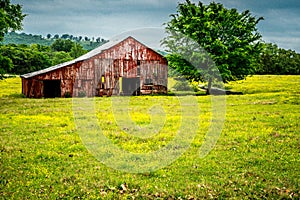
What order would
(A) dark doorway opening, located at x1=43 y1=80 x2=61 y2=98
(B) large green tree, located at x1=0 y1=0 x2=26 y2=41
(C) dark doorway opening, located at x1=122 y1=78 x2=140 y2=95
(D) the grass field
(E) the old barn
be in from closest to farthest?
1. (D) the grass field
2. (B) large green tree, located at x1=0 y1=0 x2=26 y2=41
3. (E) the old barn
4. (A) dark doorway opening, located at x1=43 y1=80 x2=61 y2=98
5. (C) dark doorway opening, located at x1=122 y1=78 x2=140 y2=95

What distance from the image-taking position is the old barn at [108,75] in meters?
41.3

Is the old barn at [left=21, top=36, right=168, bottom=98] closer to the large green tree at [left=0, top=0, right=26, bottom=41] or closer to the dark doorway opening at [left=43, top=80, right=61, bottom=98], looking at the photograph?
the dark doorway opening at [left=43, top=80, right=61, bottom=98]

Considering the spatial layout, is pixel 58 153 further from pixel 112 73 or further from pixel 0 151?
pixel 112 73

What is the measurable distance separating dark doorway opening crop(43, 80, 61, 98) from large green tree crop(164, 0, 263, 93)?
1595 cm

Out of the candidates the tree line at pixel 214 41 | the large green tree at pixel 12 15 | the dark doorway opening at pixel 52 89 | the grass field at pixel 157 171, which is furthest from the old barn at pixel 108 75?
the grass field at pixel 157 171

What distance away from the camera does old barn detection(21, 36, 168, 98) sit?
4128cm

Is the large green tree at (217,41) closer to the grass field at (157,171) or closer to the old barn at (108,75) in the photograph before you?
the old barn at (108,75)

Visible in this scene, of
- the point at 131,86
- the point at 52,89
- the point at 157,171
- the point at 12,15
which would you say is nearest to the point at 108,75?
the point at 131,86

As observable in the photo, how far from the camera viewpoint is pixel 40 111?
81.3ft

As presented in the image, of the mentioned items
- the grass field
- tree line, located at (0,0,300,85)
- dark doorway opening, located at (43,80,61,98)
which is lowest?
the grass field

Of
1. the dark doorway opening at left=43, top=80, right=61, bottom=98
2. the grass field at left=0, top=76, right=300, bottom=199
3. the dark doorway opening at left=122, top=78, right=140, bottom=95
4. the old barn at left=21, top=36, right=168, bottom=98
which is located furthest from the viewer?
the dark doorway opening at left=122, top=78, right=140, bottom=95

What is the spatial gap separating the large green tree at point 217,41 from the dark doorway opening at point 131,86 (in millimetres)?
5649

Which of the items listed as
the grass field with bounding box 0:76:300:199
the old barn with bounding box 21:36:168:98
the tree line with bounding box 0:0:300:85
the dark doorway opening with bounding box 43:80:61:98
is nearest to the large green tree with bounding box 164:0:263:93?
the tree line with bounding box 0:0:300:85

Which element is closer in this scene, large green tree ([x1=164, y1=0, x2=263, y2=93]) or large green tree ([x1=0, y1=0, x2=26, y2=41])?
large green tree ([x1=0, y1=0, x2=26, y2=41])
